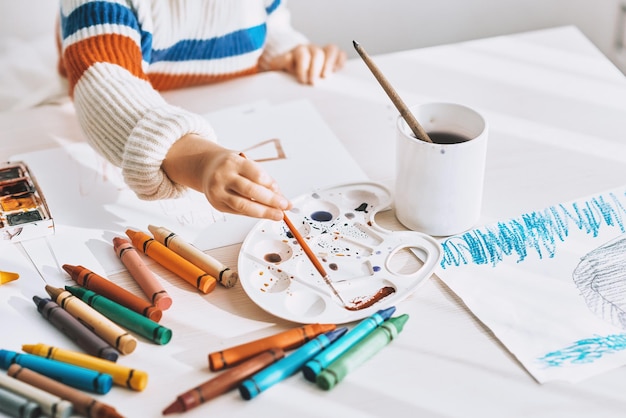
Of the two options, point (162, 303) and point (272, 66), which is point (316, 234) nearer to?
point (162, 303)

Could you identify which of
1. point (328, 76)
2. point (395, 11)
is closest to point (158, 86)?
point (328, 76)

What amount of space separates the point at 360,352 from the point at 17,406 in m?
0.24

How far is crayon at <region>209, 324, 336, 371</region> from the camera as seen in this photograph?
1.87ft

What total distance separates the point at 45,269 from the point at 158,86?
0.36 meters

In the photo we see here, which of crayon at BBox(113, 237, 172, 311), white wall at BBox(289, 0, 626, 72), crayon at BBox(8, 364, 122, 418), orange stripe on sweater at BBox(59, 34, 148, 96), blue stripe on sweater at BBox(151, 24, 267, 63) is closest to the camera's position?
crayon at BBox(8, 364, 122, 418)

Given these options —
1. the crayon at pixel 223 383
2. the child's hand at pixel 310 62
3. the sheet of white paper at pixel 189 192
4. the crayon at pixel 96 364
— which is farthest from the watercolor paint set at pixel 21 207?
the child's hand at pixel 310 62

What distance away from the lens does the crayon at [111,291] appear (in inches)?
24.3

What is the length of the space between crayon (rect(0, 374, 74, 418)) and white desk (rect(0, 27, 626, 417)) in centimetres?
3

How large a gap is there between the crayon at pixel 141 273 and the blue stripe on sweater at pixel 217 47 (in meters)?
0.34

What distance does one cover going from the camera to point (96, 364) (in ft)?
1.86

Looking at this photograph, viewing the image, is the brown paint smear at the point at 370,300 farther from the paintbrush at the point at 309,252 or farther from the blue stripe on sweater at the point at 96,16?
the blue stripe on sweater at the point at 96,16

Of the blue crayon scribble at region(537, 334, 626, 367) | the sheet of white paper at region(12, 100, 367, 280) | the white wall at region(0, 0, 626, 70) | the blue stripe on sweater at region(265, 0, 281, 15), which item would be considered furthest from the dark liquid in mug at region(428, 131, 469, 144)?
the white wall at region(0, 0, 626, 70)

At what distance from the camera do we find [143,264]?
668 mm

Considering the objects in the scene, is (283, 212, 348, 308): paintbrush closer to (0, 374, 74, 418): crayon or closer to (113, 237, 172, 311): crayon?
(113, 237, 172, 311): crayon
